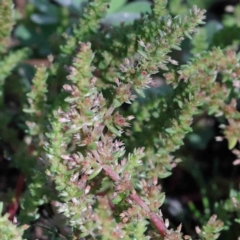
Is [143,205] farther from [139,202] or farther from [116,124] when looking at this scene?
[116,124]

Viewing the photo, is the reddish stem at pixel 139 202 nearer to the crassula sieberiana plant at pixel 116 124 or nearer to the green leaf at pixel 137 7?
the crassula sieberiana plant at pixel 116 124

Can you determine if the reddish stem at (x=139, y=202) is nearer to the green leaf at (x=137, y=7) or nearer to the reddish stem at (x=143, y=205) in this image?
the reddish stem at (x=143, y=205)

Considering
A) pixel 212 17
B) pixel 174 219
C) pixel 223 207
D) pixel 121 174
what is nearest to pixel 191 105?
pixel 121 174

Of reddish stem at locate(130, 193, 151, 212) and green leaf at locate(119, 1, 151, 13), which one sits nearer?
reddish stem at locate(130, 193, 151, 212)

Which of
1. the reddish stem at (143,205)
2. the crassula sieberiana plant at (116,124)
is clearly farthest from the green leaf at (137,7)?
the reddish stem at (143,205)

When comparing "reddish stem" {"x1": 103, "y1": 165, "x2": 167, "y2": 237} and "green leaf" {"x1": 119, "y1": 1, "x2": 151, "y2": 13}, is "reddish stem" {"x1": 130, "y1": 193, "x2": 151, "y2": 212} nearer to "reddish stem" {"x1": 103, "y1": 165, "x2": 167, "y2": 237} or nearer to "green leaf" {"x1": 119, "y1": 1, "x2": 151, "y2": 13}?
"reddish stem" {"x1": 103, "y1": 165, "x2": 167, "y2": 237}

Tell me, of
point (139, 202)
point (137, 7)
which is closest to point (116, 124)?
point (139, 202)

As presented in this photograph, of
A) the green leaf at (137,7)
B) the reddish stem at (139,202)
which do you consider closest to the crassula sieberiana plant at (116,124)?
the reddish stem at (139,202)

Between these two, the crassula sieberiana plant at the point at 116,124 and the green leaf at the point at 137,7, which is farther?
the green leaf at the point at 137,7

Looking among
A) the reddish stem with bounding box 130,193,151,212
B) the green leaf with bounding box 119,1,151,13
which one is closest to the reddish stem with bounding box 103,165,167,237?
the reddish stem with bounding box 130,193,151,212
